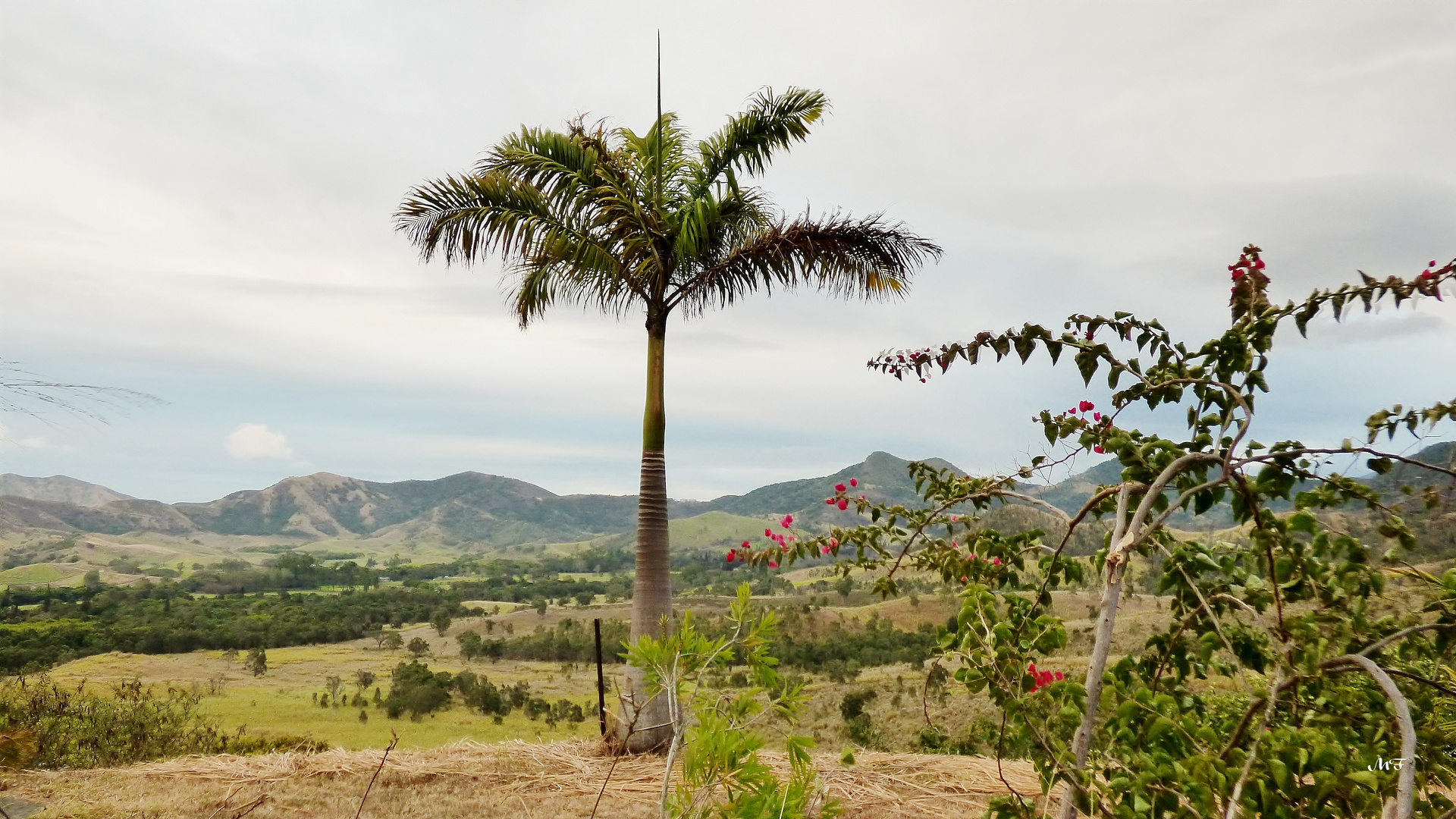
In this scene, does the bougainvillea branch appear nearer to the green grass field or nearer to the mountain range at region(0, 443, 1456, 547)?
the green grass field

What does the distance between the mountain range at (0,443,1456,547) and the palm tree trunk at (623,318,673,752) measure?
38.8 meters

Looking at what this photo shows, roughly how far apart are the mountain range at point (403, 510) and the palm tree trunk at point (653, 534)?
38.8m

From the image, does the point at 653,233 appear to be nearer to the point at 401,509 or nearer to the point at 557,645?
the point at 557,645

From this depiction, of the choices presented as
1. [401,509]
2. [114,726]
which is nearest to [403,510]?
[401,509]

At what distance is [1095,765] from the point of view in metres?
1.50

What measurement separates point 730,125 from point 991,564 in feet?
16.4

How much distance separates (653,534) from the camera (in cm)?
660

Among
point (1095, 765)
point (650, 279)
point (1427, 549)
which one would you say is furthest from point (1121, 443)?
point (650, 279)

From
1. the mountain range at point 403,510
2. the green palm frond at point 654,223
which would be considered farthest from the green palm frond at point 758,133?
the mountain range at point 403,510

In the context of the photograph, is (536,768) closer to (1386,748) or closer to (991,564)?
(991,564)

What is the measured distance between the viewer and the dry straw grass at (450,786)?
4.91 meters

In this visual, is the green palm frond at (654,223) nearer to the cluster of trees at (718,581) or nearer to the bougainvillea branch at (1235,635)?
the bougainvillea branch at (1235,635)

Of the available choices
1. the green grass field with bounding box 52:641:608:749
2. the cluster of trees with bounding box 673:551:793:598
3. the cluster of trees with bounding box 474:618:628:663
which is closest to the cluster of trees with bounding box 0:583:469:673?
the green grass field with bounding box 52:641:608:749

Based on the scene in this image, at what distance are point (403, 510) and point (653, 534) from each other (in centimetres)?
7804
